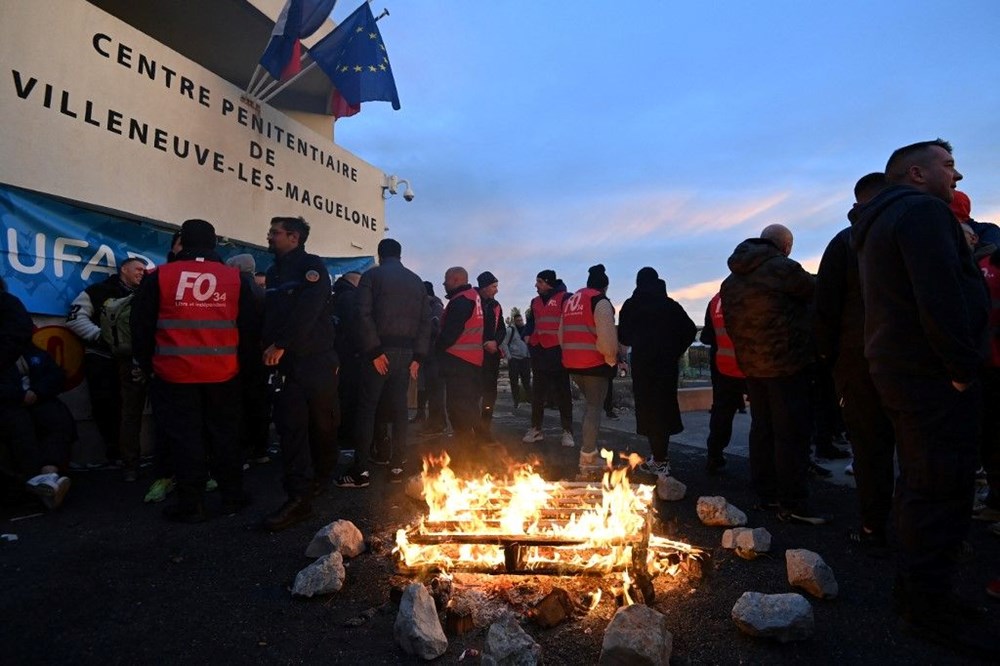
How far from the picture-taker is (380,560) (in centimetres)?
312

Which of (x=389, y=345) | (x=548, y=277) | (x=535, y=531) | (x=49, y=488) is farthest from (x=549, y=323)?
(x=49, y=488)

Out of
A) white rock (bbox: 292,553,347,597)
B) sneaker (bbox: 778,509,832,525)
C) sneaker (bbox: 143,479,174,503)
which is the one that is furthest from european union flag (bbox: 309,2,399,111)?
sneaker (bbox: 778,509,832,525)

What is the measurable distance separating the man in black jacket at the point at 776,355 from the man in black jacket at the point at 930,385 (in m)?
1.36

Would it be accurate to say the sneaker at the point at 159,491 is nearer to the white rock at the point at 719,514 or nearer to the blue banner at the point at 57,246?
the blue banner at the point at 57,246

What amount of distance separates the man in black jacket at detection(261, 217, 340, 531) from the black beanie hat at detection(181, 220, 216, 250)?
0.47 m

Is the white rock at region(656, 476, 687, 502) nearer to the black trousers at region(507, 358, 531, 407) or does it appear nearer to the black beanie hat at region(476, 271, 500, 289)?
the black beanie hat at region(476, 271, 500, 289)

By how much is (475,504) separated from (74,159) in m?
5.42

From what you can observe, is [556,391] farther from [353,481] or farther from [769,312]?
[769,312]

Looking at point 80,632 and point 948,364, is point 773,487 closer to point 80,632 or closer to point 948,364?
point 948,364

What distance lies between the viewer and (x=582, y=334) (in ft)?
17.9

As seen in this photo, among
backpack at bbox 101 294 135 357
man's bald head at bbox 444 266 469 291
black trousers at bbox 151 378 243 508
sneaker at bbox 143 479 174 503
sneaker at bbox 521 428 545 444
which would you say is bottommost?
sneaker at bbox 143 479 174 503

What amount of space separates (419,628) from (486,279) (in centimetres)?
520

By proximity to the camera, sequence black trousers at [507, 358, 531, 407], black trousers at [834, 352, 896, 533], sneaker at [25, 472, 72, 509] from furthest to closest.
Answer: black trousers at [507, 358, 531, 407] → sneaker at [25, 472, 72, 509] → black trousers at [834, 352, 896, 533]

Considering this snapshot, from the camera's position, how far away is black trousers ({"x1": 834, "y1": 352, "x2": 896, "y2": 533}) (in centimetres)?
326
